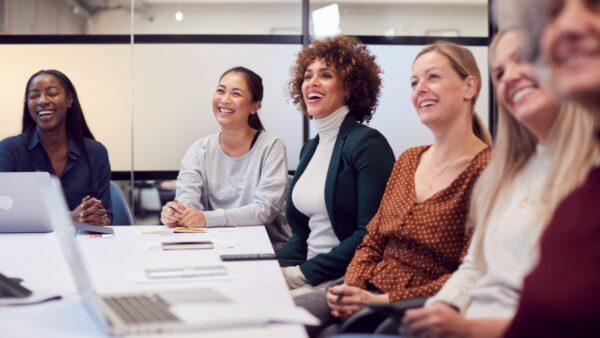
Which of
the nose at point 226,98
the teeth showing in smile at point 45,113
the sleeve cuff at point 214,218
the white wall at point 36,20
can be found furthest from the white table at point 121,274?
the white wall at point 36,20

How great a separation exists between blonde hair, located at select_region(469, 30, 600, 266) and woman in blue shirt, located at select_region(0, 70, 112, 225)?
7.09 ft

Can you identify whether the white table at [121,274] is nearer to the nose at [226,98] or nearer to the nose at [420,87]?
the nose at [420,87]

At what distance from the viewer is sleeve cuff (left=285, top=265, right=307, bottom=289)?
2.79 meters

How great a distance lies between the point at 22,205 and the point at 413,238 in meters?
1.50

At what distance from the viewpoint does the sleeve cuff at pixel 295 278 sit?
2.79 metres

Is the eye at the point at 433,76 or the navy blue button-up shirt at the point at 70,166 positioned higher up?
the eye at the point at 433,76

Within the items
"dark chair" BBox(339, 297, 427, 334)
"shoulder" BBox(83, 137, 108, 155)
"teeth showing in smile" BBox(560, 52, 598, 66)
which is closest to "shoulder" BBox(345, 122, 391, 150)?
"dark chair" BBox(339, 297, 427, 334)

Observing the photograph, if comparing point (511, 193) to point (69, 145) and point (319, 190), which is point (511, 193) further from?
point (69, 145)

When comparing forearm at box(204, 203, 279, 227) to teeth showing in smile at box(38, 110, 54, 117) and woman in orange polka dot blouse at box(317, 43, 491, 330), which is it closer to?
woman in orange polka dot blouse at box(317, 43, 491, 330)

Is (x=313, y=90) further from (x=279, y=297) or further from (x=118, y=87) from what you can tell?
(x=118, y=87)

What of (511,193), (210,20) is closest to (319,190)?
(511,193)

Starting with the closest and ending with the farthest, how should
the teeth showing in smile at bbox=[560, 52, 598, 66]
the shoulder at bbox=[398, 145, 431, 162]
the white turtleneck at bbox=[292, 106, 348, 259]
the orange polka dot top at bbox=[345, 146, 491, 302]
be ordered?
the teeth showing in smile at bbox=[560, 52, 598, 66] < the orange polka dot top at bbox=[345, 146, 491, 302] < the shoulder at bbox=[398, 145, 431, 162] < the white turtleneck at bbox=[292, 106, 348, 259]

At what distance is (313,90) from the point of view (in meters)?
3.15

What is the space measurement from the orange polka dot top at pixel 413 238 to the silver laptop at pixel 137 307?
0.83 m
